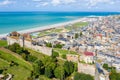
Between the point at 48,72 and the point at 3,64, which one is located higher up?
the point at 3,64

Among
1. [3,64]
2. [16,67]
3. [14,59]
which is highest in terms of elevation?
[3,64]

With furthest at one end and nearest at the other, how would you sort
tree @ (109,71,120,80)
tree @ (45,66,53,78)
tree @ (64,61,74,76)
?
tree @ (64,61,74,76), tree @ (45,66,53,78), tree @ (109,71,120,80)

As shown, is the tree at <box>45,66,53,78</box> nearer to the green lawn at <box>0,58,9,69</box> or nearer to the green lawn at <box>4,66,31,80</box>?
the green lawn at <box>4,66,31,80</box>

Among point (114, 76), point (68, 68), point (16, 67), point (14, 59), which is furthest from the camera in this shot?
point (14, 59)

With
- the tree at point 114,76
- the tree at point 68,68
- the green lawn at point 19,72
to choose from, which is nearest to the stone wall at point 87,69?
the tree at point 68,68

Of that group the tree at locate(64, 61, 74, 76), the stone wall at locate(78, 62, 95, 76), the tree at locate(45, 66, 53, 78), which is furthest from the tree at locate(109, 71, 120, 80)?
the tree at locate(45, 66, 53, 78)

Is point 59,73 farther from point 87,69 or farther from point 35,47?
point 35,47

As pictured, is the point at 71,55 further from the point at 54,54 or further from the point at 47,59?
the point at 47,59

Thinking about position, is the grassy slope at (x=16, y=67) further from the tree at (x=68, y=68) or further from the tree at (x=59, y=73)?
the tree at (x=68, y=68)

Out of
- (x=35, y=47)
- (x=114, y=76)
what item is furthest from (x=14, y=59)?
(x=114, y=76)

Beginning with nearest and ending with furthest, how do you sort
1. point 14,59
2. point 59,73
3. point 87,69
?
point 59,73, point 87,69, point 14,59

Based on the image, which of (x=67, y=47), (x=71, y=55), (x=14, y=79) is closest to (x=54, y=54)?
(x=71, y=55)
